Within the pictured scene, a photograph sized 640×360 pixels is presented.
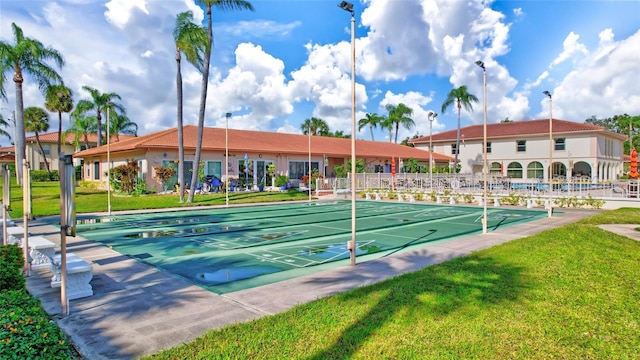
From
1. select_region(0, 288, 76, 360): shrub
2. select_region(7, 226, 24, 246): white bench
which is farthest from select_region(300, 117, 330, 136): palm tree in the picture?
select_region(0, 288, 76, 360): shrub

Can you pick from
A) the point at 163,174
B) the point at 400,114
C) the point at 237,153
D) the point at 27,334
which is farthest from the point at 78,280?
the point at 400,114

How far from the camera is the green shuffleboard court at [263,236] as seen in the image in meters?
8.64

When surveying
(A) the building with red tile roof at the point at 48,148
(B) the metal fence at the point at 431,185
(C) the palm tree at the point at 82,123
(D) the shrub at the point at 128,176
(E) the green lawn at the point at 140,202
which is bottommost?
(E) the green lawn at the point at 140,202

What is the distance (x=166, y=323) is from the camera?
5.13 metres

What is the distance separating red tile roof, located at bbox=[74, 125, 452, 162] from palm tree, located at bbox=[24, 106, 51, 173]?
60.2 ft

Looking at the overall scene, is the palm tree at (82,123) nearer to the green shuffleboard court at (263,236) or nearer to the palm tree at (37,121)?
the palm tree at (37,121)

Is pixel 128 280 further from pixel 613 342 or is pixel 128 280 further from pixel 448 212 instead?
pixel 448 212

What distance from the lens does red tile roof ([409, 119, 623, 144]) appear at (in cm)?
3897

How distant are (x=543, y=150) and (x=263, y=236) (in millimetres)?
37924

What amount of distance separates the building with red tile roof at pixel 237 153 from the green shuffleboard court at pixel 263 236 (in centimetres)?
908

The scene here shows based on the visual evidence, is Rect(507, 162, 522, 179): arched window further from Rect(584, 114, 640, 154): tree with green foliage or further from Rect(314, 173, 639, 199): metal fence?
Rect(584, 114, 640, 154): tree with green foliage

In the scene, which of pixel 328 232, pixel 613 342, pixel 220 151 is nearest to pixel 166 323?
pixel 613 342

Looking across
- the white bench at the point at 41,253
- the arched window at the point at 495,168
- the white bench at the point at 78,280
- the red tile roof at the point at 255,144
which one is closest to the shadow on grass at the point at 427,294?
the white bench at the point at 78,280

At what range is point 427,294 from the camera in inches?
238
